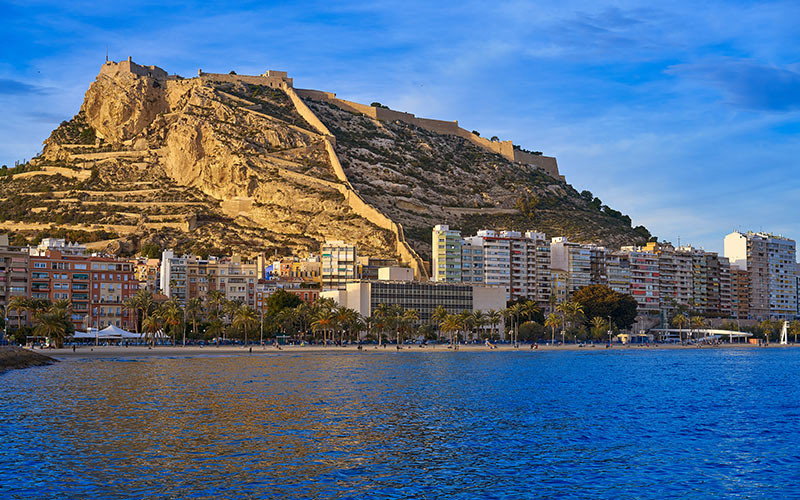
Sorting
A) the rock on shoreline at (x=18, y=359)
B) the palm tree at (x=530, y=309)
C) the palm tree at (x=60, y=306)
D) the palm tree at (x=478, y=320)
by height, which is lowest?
the rock on shoreline at (x=18, y=359)

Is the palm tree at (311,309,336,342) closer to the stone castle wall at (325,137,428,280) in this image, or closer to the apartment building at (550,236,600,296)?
the stone castle wall at (325,137,428,280)

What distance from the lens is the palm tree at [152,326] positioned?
113 metres

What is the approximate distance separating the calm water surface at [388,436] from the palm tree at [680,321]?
323 feet

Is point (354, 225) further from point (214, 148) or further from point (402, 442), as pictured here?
point (402, 442)

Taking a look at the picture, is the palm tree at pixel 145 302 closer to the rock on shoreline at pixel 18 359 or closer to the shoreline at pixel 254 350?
the shoreline at pixel 254 350

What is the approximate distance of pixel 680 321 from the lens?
171 metres

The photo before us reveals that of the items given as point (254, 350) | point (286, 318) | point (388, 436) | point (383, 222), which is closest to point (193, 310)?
point (286, 318)

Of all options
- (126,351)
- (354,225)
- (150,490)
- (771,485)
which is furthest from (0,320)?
(771,485)

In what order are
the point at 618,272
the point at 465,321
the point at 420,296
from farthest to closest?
the point at 618,272, the point at 420,296, the point at 465,321

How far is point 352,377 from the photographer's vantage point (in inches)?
2840

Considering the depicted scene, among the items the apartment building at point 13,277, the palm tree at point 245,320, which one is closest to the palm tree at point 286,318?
the palm tree at point 245,320

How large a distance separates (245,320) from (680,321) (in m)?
88.1

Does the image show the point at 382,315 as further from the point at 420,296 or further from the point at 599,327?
the point at 599,327

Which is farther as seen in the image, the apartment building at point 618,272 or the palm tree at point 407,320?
the apartment building at point 618,272
